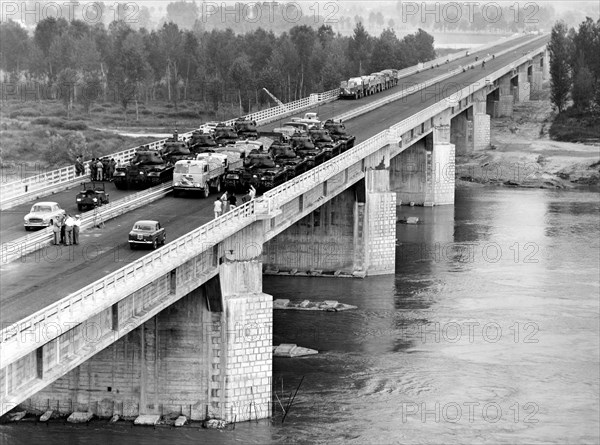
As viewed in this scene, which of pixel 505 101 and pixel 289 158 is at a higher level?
pixel 289 158

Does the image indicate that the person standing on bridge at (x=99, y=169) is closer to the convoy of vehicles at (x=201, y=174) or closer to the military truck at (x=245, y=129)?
the convoy of vehicles at (x=201, y=174)

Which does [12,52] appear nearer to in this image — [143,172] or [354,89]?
[354,89]

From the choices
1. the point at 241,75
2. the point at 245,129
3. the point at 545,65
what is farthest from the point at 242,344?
the point at 545,65

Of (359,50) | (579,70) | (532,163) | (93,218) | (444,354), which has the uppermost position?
(359,50)

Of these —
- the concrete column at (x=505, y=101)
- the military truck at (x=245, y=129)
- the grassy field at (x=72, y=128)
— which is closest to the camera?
the military truck at (x=245, y=129)

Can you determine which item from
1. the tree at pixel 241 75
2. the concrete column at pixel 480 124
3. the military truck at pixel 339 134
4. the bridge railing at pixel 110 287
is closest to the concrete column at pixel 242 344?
the bridge railing at pixel 110 287

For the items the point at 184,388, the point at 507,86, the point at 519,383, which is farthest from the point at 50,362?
the point at 507,86

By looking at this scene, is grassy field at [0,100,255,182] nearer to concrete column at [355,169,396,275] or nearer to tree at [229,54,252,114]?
tree at [229,54,252,114]
